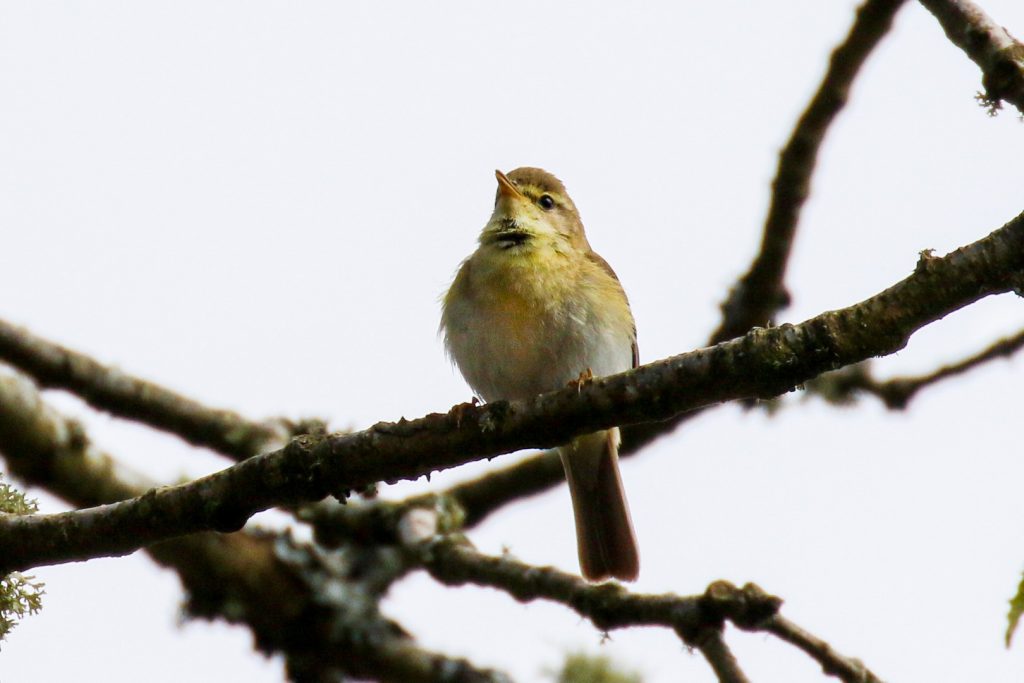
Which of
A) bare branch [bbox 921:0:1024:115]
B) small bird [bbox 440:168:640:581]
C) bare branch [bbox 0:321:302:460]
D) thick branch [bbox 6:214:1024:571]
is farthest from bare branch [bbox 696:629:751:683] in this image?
bare branch [bbox 0:321:302:460]

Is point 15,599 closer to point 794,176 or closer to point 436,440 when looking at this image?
point 436,440

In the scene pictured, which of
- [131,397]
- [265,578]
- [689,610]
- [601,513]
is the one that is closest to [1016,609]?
[689,610]

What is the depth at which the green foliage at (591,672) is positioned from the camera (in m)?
5.75

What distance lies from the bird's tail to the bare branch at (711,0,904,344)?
944 millimetres

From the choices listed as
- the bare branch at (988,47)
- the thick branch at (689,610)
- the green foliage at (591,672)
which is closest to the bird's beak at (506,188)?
the thick branch at (689,610)

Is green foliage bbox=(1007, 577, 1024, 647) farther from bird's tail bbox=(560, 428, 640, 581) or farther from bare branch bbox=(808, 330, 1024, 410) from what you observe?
bird's tail bbox=(560, 428, 640, 581)

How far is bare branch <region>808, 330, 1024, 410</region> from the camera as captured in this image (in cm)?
628

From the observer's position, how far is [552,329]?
5.77 m

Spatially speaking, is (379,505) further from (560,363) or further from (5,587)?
(5,587)

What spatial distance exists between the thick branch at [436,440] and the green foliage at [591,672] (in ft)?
7.52

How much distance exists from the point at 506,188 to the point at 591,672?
2.65 m

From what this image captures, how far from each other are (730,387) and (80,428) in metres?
4.01

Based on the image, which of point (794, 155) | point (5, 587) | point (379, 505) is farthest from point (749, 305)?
point (5, 587)

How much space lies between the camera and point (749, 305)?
6.39 m
